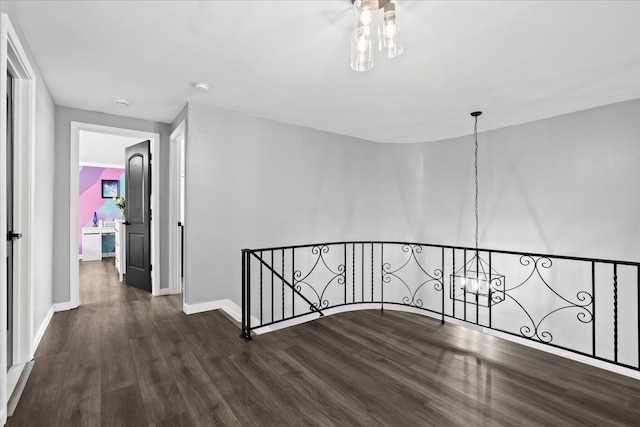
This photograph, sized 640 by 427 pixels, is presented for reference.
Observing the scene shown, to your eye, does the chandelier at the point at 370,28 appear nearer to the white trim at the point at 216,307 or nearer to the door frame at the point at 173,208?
the white trim at the point at 216,307

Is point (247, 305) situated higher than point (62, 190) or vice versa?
point (62, 190)

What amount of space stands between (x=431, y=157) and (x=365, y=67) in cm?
382

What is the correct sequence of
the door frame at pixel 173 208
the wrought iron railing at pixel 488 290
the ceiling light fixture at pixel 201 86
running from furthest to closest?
the door frame at pixel 173 208 → the wrought iron railing at pixel 488 290 → the ceiling light fixture at pixel 201 86

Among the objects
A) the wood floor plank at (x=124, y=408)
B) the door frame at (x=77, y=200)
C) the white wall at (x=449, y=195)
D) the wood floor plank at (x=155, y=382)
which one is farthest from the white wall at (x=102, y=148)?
the wood floor plank at (x=124, y=408)

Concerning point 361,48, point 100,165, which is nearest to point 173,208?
point 361,48

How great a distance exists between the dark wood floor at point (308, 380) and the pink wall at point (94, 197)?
19.1ft

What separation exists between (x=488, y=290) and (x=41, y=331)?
466 cm

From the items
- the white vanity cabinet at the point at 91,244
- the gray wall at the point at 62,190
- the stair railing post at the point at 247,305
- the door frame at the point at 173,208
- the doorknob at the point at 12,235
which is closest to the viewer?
the doorknob at the point at 12,235

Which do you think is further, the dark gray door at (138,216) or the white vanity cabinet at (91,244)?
the white vanity cabinet at (91,244)

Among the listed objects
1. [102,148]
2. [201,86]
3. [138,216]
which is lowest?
[138,216]

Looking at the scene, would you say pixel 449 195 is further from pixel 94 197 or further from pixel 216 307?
pixel 94 197

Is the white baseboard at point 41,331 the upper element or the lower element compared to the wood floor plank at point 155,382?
upper

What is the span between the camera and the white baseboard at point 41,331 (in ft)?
8.12

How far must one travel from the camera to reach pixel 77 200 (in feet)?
12.2
